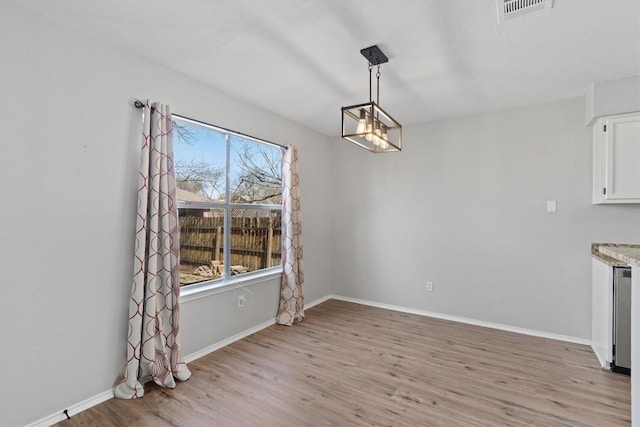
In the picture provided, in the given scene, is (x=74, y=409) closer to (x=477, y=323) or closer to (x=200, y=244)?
(x=200, y=244)

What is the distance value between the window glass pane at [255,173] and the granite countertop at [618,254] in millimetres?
3062

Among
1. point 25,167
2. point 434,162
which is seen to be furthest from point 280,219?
point 25,167

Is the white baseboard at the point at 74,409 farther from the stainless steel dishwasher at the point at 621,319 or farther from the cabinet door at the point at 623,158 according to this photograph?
the cabinet door at the point at 623,158

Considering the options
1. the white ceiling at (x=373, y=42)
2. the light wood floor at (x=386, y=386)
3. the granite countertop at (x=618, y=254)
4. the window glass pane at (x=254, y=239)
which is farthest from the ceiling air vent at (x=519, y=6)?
the window glass pane at (x=254, y=239)

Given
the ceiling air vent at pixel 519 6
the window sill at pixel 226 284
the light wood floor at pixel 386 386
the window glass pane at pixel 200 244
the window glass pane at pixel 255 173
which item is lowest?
the light wood floor at pixel 386 386

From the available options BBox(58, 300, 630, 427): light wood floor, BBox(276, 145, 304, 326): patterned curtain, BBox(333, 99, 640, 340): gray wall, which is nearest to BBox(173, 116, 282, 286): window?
BBox(276, 145, 304, 326): patterned curtain

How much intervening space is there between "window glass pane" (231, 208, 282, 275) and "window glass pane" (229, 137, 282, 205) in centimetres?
16

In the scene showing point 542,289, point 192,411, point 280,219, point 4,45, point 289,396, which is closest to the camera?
point 4,45

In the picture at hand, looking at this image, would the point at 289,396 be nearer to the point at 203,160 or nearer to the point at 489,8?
the point at 203,160

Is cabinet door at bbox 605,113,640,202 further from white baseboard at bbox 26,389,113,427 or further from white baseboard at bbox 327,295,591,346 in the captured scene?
white baseboard at bbox 26,389,113,427

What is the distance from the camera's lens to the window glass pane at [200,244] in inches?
110

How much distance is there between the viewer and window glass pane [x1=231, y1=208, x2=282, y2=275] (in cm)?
332

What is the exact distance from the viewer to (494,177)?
360 cm

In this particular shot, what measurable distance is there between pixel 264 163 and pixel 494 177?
2.78 metres
